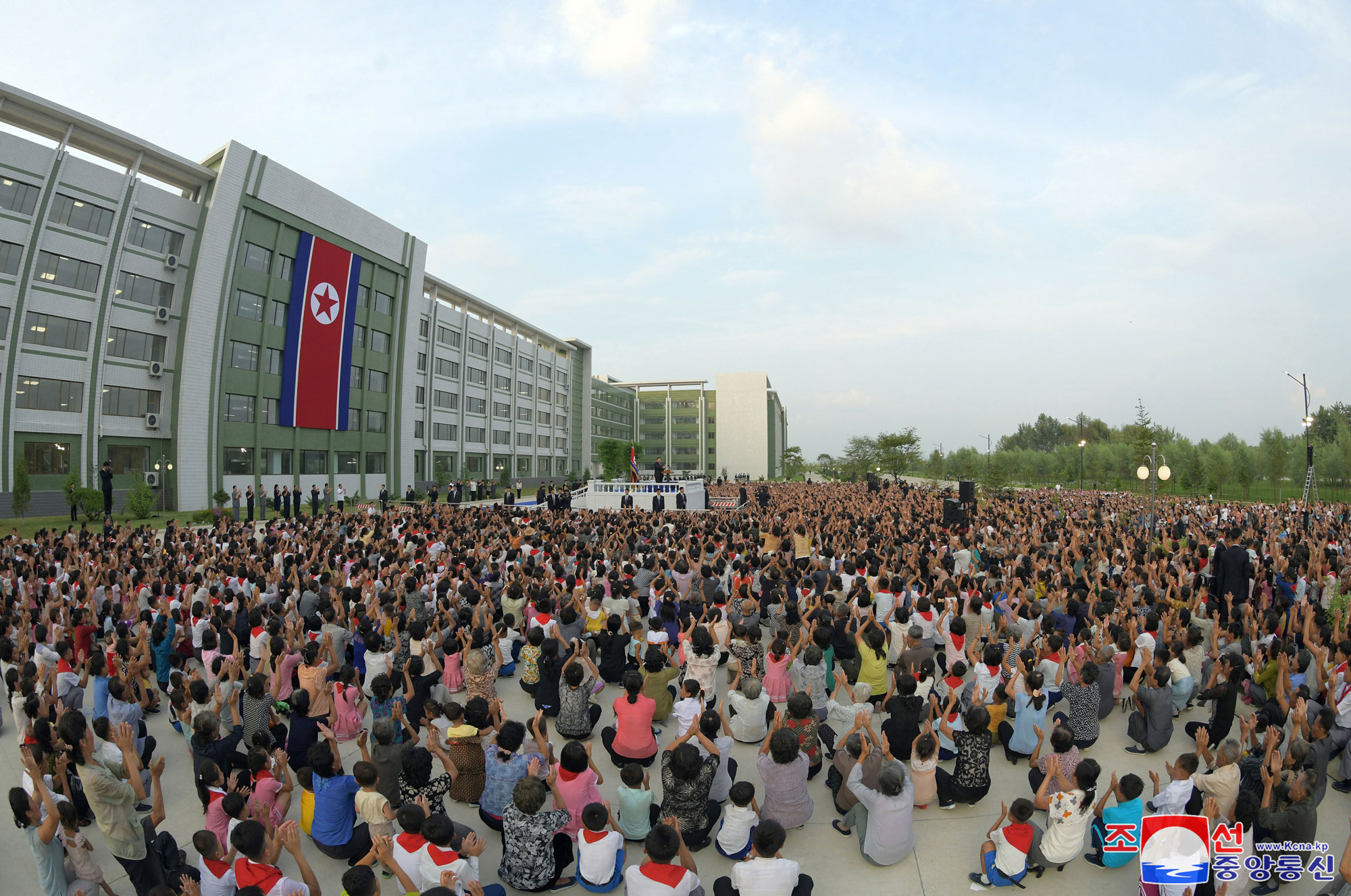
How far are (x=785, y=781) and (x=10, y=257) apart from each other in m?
35.2

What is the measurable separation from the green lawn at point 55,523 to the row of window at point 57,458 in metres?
1.96

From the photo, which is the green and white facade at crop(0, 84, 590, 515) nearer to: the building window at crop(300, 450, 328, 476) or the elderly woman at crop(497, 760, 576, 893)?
the building window at crop(300, 450, 328, 476)

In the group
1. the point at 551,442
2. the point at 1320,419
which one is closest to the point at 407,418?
the point at 551,442

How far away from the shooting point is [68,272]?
26.6 m

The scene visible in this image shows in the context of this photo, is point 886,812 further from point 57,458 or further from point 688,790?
point 57,458

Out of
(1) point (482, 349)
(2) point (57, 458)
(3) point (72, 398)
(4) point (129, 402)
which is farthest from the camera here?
(1) point (482, 349)

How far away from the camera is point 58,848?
3.89 meters

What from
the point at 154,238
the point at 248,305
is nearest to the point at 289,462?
the point at 248,305

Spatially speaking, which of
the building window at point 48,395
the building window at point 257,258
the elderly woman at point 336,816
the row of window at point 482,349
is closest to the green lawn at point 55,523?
the building window at point 48,395

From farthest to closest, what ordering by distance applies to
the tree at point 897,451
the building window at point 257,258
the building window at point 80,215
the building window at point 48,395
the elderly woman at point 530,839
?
1. the tree at point 897,451
2. the building window at point 257,258
3. the building window at point 80,215
4. the building window at point 48,395
5. the elderly woman at point 530,839

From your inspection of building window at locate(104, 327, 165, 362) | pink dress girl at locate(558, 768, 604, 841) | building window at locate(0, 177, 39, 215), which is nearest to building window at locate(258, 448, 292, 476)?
building window at locate(104, 327, 165, 362)

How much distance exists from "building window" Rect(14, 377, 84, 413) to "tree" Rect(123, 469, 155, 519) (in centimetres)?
456

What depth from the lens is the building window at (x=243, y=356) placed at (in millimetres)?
32406

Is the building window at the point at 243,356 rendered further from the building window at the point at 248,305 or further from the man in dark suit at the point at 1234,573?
the man in dark suit at the point at 1234,573
